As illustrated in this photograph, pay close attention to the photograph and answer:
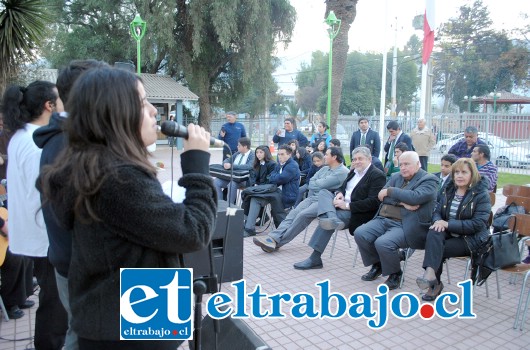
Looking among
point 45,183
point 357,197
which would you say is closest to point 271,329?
point 357,197

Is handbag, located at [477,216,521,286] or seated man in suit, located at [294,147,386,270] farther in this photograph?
seated man in suit, located at [294,147,386,270]

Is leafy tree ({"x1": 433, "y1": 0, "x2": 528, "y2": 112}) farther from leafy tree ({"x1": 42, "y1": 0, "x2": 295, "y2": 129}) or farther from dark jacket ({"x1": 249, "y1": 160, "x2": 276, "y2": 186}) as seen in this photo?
dark jacket ({"x1": 249, "y1": 160, "x2": 276, "y2": 186})

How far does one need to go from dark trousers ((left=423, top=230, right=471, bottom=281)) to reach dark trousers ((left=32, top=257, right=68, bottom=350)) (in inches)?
130

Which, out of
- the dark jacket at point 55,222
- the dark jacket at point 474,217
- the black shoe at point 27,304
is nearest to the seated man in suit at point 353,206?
the dark jacket at point 474,217

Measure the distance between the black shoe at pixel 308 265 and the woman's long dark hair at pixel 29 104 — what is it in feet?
11.2

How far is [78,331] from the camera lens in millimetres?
1496

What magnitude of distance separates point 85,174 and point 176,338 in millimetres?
707

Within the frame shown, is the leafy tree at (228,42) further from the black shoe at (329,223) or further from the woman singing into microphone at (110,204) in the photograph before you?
the woman singing into microphone at (110,204)

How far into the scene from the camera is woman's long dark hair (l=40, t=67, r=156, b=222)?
4.40 feet

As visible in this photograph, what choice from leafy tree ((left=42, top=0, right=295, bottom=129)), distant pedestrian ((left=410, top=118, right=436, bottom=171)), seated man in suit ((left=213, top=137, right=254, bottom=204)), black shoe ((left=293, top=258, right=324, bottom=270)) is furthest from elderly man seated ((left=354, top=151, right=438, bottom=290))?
leafy tree ((left=42, top=0, right=295, bottom=129))

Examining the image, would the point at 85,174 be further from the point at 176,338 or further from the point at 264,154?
the point at 264,154

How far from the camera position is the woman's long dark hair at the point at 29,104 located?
8.99 ft

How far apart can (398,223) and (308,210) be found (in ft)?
4.30

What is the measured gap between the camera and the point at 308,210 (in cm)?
589
